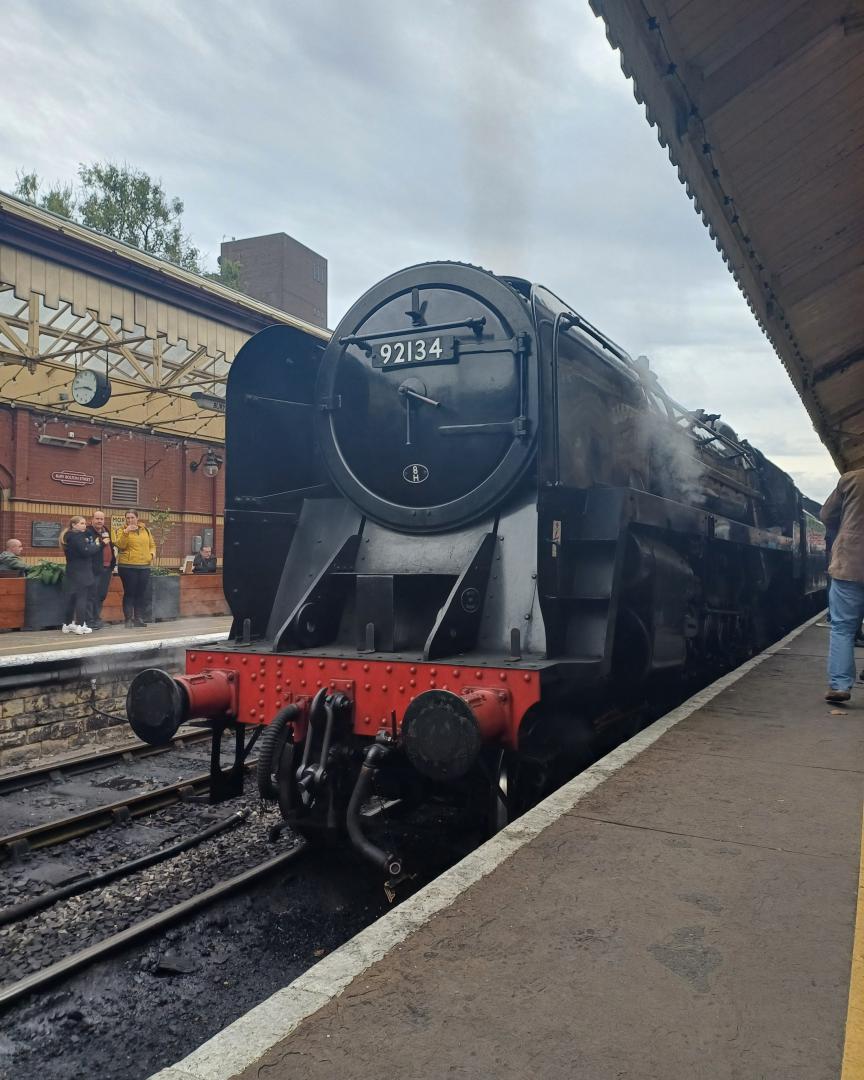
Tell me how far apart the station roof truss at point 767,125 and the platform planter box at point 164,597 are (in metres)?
9.25

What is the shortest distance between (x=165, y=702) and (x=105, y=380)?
10194mm

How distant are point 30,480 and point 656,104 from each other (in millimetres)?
14013

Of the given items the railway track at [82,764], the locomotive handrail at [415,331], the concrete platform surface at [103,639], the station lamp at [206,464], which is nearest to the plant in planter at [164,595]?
the concrete platform surface at [103,639]

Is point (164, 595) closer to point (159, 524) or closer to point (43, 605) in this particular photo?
point (43, 605)

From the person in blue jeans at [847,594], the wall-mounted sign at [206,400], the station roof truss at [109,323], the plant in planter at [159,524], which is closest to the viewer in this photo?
the person in blue jeans at [847,594]

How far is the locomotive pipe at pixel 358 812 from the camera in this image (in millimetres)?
3188

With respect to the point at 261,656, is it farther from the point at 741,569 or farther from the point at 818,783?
the point at 741,569

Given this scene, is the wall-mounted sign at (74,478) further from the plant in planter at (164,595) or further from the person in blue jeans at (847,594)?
the person in blue jeans at (847,594)

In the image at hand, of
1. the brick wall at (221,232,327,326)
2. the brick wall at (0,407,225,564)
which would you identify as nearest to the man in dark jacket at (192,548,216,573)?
the brick wall at (0,407,225,564)

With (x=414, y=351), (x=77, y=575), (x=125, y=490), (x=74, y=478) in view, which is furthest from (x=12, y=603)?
(x=414, y=351)

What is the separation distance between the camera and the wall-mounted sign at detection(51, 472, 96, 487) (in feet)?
51.4

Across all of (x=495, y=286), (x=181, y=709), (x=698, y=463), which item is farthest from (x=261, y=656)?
(x=698, y=463)

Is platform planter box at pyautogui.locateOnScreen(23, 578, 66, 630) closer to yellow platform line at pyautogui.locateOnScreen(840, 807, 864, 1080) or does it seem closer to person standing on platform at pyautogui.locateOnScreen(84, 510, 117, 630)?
person standing on platform at pyautogui.locateOnScreen(84, 510, 117, 630)

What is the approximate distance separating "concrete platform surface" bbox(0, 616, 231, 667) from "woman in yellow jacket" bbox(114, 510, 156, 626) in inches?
9.1
